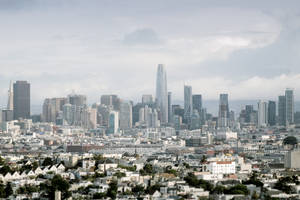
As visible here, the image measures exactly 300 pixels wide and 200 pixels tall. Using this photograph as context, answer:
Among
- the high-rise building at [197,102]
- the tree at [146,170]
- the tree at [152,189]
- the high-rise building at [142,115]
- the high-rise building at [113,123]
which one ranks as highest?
the high-rise building at [197,102]

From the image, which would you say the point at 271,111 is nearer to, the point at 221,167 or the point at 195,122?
the point at 195,122

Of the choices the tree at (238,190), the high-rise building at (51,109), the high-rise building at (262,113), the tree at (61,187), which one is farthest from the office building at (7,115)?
the tree at (238,190)

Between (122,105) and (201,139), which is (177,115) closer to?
(122,105)

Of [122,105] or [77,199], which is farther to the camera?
[122,105]

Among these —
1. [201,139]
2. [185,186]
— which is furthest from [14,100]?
[185,186]

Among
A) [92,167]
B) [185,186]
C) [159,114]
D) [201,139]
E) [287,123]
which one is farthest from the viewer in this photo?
[159,114]

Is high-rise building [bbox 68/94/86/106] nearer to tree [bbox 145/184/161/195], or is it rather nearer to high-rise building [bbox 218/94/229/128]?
high-rise building [bbox 218/94/229/128]

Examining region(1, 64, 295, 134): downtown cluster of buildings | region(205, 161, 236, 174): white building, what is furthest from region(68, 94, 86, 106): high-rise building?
region(205, 161, 236, 174): white building

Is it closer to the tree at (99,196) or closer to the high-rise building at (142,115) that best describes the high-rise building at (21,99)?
the high-rise building at (142,115)
